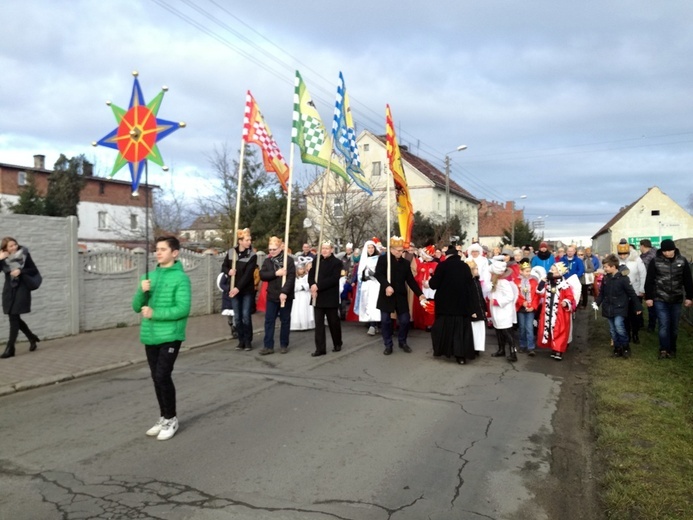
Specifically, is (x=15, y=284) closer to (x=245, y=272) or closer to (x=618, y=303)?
(x=245, y=272)

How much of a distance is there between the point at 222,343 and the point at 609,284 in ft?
22.9

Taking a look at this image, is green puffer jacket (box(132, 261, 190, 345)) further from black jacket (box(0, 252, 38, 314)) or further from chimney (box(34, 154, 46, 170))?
chimney (box(34, 154, 46, 170))

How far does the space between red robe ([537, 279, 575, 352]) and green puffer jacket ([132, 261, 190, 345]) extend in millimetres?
6466

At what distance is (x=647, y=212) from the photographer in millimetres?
72500

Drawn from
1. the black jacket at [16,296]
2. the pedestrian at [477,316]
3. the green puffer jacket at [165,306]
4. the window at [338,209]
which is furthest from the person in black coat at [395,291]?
the window at [338,209]

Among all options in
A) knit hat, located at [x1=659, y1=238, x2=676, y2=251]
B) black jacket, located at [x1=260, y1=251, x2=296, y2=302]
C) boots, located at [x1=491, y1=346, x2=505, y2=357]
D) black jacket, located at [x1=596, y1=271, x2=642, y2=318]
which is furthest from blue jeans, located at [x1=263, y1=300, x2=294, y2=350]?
knit hat, located at [x1=659, y1=238, x2=676, y2=251]

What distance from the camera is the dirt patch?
13.0 ft

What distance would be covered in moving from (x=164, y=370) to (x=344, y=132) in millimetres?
6681

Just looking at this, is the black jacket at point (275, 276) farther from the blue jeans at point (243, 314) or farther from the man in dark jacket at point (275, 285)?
the blue jeans at point (243, 314)

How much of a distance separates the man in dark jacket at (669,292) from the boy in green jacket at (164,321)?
747cm

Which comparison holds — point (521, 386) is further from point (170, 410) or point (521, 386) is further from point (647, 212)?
point (647, 212)

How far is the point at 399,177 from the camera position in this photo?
11.1 metres

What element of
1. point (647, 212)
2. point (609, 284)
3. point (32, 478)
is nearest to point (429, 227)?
point (609, 284)

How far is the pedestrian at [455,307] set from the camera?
881 cm
